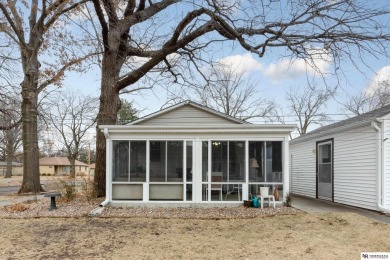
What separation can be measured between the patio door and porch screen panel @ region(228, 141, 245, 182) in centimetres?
415

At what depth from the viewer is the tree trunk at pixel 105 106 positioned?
1238 centimetres

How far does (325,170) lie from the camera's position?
12930mm

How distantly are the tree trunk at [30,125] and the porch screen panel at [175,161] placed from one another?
9.53m

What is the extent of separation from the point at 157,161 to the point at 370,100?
27.4 metres

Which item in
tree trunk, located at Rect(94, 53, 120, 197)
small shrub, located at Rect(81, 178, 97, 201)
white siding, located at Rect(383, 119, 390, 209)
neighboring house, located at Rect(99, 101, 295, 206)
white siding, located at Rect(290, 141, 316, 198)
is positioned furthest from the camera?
white siding, located at Rect(290, 141, 316, 198)

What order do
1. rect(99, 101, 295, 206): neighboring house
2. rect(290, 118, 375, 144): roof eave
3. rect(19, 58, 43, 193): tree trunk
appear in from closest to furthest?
rect(290, 118, 375, 144): roof eave < rect(99, 101, 295, 206): neighboring house < rect(19, 58, 43, 193): tree trunk

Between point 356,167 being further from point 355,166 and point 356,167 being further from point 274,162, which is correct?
point 274,162

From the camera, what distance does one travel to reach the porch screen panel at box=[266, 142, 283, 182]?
34.1 feet

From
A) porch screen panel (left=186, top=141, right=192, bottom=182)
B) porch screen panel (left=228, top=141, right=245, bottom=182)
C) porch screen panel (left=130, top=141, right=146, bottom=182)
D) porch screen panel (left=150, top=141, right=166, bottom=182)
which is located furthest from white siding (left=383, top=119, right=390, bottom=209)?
porch screen panel (left=130, top=141, right=146, bottom=182)

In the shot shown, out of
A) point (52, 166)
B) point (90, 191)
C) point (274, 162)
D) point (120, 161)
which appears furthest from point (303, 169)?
point (52, 166)

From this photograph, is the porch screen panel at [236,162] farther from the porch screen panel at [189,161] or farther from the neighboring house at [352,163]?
→ the neighboring house at [352,163]

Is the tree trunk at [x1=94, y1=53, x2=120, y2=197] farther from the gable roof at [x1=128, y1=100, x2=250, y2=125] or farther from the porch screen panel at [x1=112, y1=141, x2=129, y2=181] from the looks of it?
the porch screen panel at [x1=112, y1=141, x2=129, y2=181]

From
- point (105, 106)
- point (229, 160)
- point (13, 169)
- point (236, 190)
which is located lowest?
point (13, 169)

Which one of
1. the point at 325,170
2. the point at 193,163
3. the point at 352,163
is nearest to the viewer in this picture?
the point at 193,163
